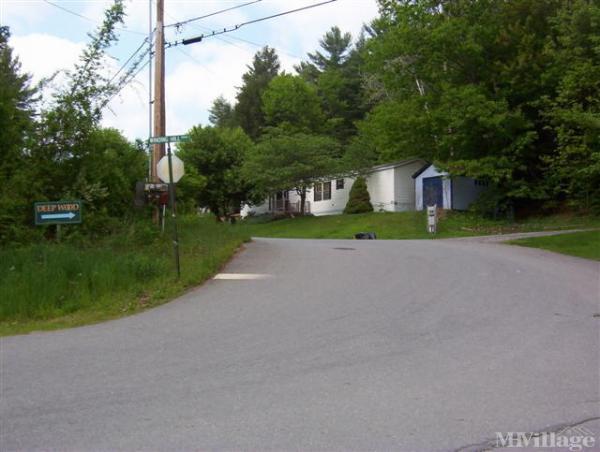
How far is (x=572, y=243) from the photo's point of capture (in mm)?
18750

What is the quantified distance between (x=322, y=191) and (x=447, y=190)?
13.5 metres

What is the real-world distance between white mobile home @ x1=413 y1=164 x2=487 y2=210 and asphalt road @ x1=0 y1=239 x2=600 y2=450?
82.2 ft

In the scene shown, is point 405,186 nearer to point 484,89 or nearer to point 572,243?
point 484,89

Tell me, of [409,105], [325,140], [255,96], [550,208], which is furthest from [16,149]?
[255,96]

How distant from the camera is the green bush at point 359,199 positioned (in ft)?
134

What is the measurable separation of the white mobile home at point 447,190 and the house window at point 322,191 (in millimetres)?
9999

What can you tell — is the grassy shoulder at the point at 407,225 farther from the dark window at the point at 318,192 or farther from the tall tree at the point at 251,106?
the tall tree at the point at 251,106

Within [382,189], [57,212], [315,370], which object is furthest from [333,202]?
[315,370]

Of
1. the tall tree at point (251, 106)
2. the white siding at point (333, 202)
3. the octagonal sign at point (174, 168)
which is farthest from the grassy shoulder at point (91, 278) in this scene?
the tall tree at point (251, 106)

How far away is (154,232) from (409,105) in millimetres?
21474

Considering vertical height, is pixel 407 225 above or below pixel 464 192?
below

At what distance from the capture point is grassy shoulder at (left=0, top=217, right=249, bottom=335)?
10020 millimetres

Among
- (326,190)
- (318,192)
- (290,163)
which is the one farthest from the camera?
(318,192)

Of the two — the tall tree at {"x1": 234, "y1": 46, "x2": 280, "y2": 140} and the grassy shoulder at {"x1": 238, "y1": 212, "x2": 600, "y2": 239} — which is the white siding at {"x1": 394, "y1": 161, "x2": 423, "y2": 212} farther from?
the tall tree at {"x1": 234, "y1": 46, "x2": 280, "y2": 140}
